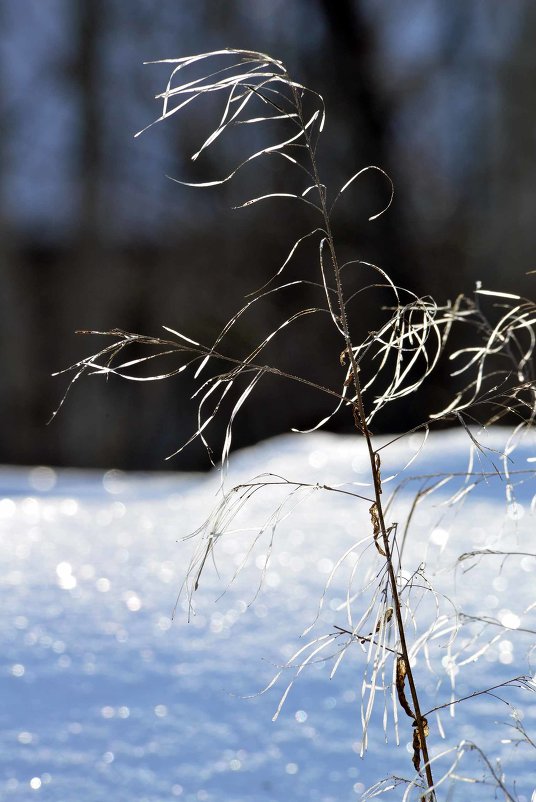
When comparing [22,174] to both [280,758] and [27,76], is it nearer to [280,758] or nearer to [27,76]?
[27,76]

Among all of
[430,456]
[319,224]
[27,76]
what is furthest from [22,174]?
[430,456]

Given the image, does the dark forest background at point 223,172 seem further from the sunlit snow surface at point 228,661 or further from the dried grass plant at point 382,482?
the sunlit snow surface at point 228,661

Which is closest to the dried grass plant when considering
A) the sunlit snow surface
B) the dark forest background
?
the sunlit snow surface

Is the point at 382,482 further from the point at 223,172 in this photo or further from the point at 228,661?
the point at 223,172

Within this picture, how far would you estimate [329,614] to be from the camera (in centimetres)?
146

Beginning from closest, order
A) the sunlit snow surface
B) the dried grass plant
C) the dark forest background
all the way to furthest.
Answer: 1. the dried grass plant
2. the sunlit snow surface
3. the dark forest background

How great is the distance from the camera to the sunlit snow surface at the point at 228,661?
97cm

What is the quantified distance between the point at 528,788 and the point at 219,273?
5.73 metres

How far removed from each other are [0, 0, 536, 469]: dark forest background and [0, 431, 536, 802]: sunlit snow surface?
4058 mm

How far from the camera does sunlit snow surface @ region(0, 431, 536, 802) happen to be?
→ 97 centimetres

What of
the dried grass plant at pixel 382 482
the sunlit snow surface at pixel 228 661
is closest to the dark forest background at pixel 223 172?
the dried grass plant at pixel 382 482

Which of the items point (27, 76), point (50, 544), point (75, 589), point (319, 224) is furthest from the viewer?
point (27, 76)

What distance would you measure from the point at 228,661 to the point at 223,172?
545 cm

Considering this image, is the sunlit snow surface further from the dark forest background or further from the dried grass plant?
the dark forest background
